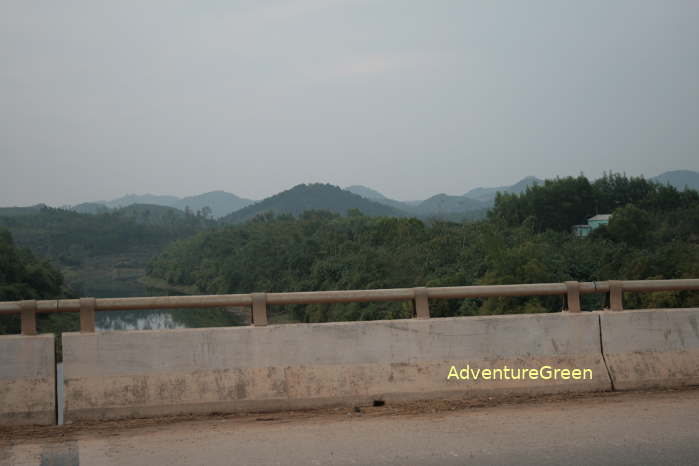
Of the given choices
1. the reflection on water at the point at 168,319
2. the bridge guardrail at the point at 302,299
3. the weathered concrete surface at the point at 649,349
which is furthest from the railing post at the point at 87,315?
the reflection on water at the point at 168,319

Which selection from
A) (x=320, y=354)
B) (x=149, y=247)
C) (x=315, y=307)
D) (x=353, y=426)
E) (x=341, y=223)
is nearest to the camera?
(x=353, y=426)

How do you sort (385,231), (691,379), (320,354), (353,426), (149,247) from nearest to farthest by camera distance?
(353,426) < (320,354) < (691,379) < (385,231) < (149,247)

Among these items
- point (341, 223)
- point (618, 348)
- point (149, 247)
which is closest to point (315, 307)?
point (618, 348)

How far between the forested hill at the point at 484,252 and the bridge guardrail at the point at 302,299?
72.2 feet

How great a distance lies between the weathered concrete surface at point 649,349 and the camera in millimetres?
7254

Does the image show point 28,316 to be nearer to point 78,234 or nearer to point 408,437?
point 408,437

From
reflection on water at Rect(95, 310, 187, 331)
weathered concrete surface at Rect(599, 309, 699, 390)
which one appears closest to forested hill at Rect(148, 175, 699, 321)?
reflection on water at Rect(95, 310, 187, 331)

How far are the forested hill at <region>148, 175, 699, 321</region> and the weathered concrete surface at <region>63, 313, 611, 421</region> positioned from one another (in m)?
22.5

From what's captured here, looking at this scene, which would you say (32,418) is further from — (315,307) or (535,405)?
(315,307)

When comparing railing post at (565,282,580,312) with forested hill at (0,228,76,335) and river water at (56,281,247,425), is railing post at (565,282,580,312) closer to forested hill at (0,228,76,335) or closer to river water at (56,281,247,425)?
river water at (56,281,247,425)

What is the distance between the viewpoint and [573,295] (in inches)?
287

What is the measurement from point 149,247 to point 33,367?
166 meters

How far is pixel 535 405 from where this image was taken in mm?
6887
